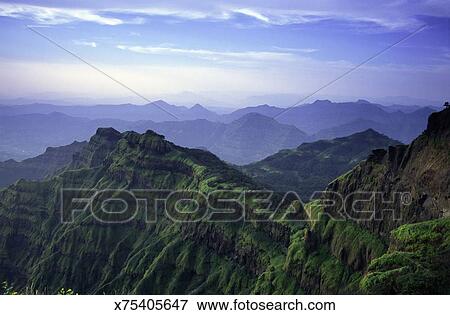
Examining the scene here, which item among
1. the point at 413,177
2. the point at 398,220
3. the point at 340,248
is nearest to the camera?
the point at 413,177

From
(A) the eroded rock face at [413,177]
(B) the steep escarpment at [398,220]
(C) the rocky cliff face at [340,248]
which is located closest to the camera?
(B) the steep escarpment at [398,220]

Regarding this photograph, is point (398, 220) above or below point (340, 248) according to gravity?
above

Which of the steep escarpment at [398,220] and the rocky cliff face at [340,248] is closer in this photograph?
the steep escarpment at [398,220]

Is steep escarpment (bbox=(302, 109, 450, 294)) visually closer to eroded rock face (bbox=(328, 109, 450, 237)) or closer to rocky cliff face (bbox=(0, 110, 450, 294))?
eroded rock face (bbox=(328, 109, 450, 237))

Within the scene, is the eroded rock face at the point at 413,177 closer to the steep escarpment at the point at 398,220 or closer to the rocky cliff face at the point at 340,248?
the steep escarpment at the point at 398,220

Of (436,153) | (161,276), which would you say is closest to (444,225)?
(436,153)

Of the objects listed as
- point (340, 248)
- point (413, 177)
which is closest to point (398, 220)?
point (413, 177)

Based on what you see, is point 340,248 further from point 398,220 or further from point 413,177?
point 413,177

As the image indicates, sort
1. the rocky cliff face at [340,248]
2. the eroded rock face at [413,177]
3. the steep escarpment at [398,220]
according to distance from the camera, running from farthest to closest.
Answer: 1. the eroded rock face at [413,177]
2. the rocky cliff face at [340,248]
3. the steep escarpment at [398,220]

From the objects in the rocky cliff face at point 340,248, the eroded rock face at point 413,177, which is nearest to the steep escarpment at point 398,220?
the eroded rock face at point 413,177

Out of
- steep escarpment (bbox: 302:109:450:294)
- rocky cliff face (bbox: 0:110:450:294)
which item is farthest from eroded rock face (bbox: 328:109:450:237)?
rocky cliff face (bbox: 0:110:450:294)
